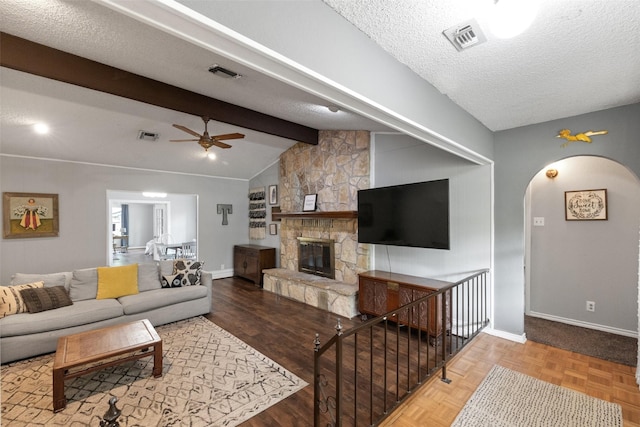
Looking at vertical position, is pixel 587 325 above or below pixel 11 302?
below

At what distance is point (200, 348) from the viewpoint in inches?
125

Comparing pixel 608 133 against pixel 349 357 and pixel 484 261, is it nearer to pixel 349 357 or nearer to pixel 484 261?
pixel 484 261

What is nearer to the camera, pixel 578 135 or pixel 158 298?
pixel 578 135

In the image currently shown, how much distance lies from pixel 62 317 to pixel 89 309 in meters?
0.24

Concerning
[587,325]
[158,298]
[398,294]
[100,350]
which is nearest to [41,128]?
[158,298]

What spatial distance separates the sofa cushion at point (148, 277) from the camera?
13.1 ft

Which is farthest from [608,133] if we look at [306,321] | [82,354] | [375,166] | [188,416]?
[82,354]

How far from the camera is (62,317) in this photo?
3.07 m

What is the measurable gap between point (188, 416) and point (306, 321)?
2.02 m

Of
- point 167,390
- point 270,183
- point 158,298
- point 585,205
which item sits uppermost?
point 270,183

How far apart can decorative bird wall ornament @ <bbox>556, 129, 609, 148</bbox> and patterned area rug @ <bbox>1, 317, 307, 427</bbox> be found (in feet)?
11.7

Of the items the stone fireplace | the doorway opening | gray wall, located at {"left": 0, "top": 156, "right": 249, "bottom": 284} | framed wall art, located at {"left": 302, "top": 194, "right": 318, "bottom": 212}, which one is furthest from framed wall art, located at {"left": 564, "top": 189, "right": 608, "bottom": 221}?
the doorway opening

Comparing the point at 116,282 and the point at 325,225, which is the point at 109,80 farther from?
the point at 325,225

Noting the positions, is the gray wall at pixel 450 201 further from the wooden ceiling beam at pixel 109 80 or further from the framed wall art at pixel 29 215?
the framed wall art at pixel 29 215
